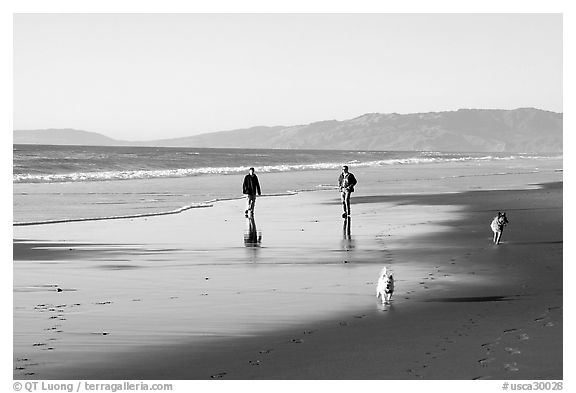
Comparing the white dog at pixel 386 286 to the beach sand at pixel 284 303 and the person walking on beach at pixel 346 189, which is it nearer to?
the beach sand at pixel 284 303

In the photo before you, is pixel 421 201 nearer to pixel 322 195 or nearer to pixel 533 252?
pixel 322 195

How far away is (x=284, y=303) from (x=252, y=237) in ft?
26.4

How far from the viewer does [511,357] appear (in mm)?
8164

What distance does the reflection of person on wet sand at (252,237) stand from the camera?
17938 mm

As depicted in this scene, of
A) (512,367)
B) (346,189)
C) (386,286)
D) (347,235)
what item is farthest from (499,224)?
(512,367)

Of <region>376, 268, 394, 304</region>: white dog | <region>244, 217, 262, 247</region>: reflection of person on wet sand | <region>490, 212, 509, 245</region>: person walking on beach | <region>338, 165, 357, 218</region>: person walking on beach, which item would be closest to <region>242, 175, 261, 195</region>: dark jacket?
<region>244, 217, 262, 247</region>: reflection of person on wet sand

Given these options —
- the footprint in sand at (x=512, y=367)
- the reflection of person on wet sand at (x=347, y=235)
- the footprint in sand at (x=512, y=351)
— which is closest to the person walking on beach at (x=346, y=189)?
the reflection of person on wet sand at (x=347, y=235)

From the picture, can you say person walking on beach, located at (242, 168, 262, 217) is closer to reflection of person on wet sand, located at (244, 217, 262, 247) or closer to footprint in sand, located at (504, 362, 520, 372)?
reflection of person on wet sand, located at (244, 217, 262, 247)

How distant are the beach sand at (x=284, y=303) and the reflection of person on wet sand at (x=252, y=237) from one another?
1.9 inches

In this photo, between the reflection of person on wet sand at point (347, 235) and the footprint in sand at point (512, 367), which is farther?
the reflection of person on wet sand at point (347, 235)

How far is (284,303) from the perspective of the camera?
11141mm

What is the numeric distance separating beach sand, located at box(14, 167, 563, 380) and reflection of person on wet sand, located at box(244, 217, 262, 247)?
1.9 inches
